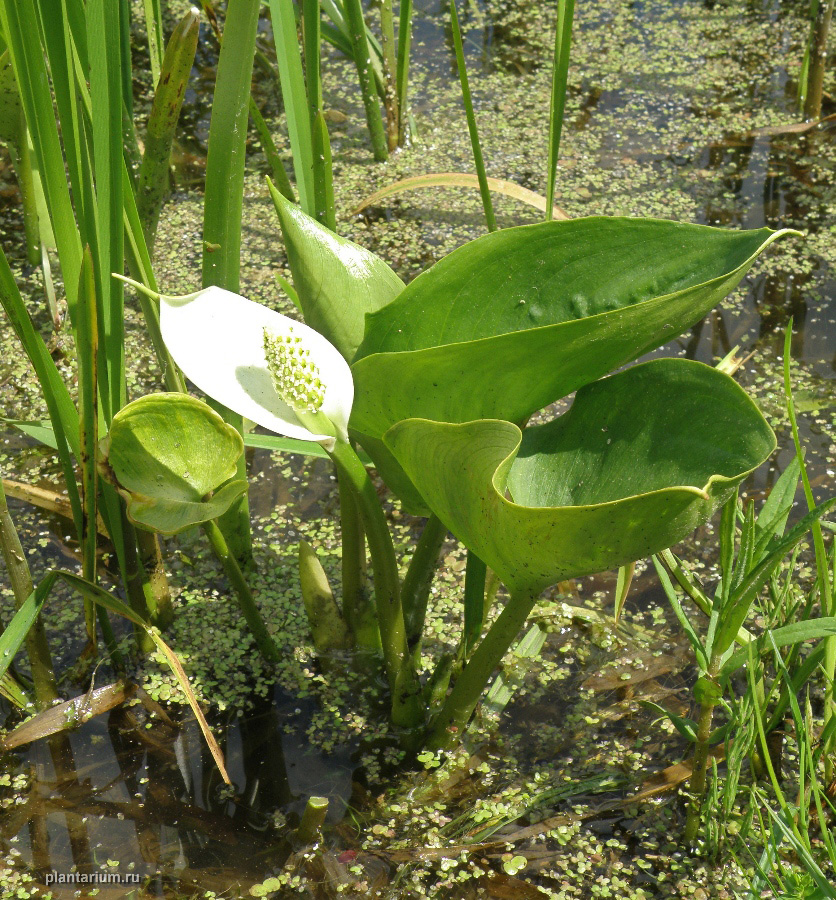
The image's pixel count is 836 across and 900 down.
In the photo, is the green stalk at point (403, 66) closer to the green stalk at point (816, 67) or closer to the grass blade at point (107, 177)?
the green stalk at point (816, 67)

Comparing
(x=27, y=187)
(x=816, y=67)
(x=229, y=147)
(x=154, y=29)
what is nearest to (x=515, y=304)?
(x=229, y=147)

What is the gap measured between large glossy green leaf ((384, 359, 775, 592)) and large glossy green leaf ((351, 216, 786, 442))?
0.16 ft

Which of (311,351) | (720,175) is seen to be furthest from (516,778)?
(720,175)

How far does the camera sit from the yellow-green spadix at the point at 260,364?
716 mm

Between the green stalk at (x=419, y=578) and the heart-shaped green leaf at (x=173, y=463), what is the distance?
24cm

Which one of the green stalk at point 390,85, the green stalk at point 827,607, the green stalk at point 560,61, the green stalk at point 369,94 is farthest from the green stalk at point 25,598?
the green stalk at point 390,85

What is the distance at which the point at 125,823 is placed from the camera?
3.39 feet

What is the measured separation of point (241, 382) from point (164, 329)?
82mm

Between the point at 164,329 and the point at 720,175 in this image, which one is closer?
the point at 164,329

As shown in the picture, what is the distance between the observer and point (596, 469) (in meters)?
0.83

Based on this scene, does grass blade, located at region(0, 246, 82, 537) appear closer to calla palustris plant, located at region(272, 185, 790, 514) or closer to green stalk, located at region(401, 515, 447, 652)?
calla palustris plant, located at region(272, 185, 790, 514)

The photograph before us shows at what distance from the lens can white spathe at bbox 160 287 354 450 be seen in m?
0.71

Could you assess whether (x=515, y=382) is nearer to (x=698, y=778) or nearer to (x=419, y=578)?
(x=419, y=578)

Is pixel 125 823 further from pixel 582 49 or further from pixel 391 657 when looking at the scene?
pixel 582 49
